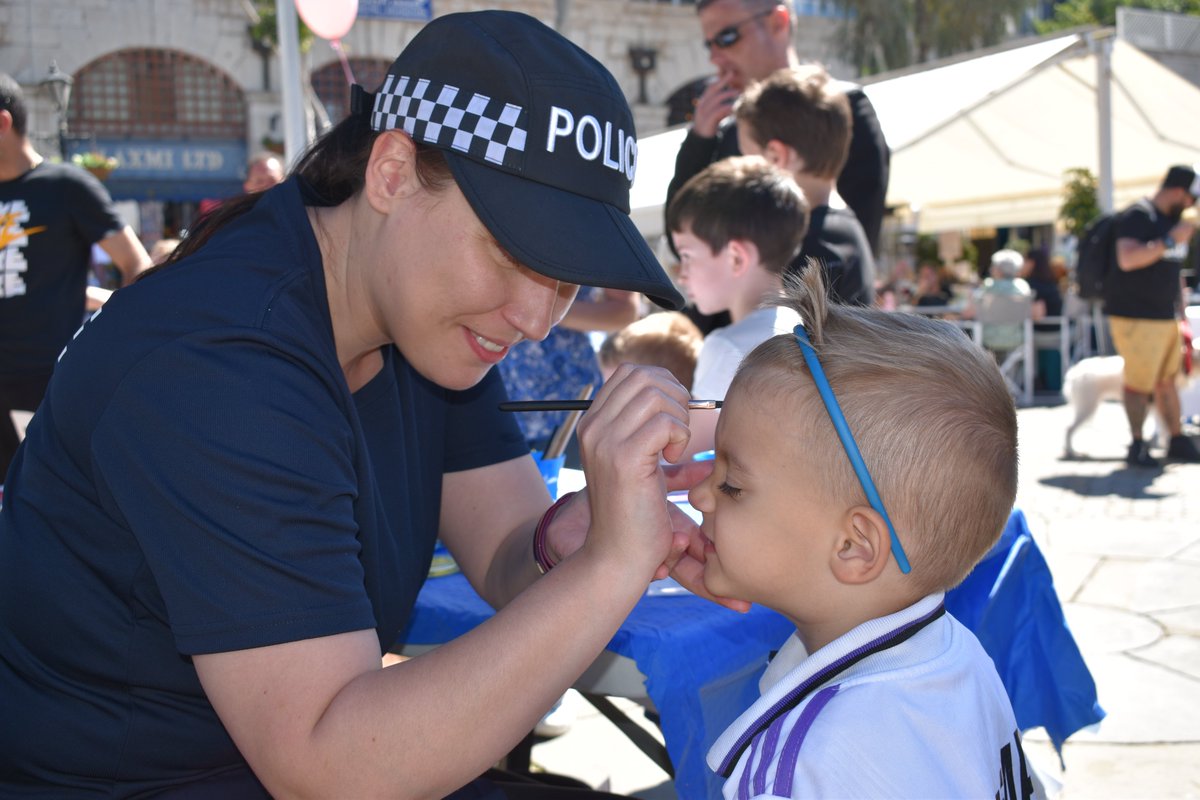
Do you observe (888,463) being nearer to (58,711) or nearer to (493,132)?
(493,132)

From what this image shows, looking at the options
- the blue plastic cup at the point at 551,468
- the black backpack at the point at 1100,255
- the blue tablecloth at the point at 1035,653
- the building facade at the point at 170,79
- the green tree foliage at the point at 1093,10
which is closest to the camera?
the blue tablecloth at the point at 1035,653

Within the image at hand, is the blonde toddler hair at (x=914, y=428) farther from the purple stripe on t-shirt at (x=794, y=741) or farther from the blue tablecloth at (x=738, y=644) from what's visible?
the blue tablecloth at (x=738, y=644)

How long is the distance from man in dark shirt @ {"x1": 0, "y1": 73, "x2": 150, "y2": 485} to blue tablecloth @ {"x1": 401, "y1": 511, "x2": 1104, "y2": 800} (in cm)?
276

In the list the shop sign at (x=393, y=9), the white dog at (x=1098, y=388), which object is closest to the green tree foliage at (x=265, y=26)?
the shop sign at (x=393, y=9)

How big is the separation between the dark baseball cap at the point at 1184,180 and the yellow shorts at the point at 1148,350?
0.78 meters

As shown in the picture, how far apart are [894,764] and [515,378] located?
8.93ft

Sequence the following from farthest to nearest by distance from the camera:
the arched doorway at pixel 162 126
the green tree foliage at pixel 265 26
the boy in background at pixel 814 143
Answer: the arched doorway at pixel 162 126
the green tree foliage at pixel 265 26
the boy in background at pixel 814 143

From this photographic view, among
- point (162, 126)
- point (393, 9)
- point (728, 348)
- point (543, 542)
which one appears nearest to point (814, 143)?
point (728, 348)

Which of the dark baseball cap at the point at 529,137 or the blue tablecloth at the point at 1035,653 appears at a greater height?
the dark baseball cap at the point at 529,137

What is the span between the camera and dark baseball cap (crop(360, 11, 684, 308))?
1142 mm

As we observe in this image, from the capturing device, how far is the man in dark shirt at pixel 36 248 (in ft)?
12.5

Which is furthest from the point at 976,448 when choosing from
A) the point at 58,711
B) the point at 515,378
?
the point at 515,378

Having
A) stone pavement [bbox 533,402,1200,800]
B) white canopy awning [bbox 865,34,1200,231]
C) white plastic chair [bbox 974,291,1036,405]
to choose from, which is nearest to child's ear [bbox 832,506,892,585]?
stone pavement [bbox 533,402,1200,800]

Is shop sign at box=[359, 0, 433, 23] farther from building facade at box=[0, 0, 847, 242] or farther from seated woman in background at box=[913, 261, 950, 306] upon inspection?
building facade at box=[0, 0, 847, 242]
